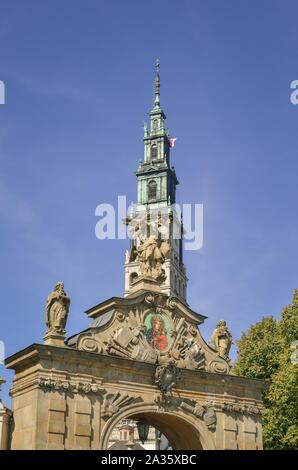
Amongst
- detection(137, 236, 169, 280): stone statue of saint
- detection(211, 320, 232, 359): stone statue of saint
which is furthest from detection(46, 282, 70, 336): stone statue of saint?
detection(211, 320, 232, 359): stone statue of saint

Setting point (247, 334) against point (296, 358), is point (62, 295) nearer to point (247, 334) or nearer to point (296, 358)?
point (296, 358)

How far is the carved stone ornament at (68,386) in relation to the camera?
75.3 ft

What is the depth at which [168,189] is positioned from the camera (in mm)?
93688

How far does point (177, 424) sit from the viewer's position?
26297 mm

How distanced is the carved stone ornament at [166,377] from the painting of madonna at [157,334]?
Result: 790mm

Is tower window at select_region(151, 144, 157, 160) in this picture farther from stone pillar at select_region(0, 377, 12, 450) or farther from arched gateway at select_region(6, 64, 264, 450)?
stone pillar at select_region(0, 377, 12, 450)

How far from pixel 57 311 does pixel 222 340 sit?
279 inches

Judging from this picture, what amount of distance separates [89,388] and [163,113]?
73195 mm

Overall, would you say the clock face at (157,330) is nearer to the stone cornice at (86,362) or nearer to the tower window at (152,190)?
the stone cornice at (86,362)

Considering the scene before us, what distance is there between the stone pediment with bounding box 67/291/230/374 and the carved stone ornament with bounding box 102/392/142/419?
130 centimetres

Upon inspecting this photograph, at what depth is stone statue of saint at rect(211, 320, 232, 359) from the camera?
2794 centimetres

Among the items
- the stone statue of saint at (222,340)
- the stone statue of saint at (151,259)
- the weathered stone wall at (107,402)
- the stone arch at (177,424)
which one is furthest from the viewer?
the stone statue of saint at (222,340)

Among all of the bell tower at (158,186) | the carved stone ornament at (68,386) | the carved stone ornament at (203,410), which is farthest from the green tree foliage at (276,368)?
the bell tower at (158,186)
